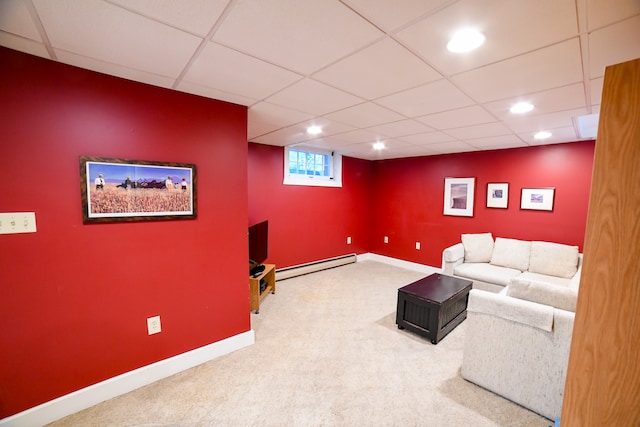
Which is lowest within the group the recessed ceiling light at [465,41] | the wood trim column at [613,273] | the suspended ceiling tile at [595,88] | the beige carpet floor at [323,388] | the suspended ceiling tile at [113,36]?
the beige carpet floor at [323,388]

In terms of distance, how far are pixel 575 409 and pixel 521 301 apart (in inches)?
48.9

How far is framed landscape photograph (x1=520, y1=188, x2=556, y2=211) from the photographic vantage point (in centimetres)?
367

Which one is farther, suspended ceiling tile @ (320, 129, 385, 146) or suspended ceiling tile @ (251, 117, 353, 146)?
suspended ceiling tile @ (320, 129, 385, 146)

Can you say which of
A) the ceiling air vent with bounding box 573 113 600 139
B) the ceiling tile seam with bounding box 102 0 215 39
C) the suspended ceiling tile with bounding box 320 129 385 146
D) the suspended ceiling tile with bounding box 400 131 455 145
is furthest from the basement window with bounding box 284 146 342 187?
the ceiling air vent with bounding box 573 113 600 139

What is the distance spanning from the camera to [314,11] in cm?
110

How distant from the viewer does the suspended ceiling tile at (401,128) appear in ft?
9.09

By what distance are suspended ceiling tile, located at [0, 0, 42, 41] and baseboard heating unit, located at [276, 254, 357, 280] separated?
3.63 meters

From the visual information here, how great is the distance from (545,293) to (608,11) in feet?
5.39

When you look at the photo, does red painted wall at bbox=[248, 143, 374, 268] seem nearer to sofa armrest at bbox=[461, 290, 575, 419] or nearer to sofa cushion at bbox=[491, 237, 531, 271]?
sofa cushion at bbox=[491, 237, 531, 271]

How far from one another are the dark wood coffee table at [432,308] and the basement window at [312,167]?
2598 millimetres

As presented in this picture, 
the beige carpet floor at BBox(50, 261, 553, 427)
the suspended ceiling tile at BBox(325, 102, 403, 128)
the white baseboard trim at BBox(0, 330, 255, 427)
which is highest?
the suspended ceiling tile at BBox(325, 102, 403, 128)

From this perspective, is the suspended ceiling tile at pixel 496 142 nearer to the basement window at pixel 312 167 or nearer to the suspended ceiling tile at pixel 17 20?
the basement window at pixel 312 167

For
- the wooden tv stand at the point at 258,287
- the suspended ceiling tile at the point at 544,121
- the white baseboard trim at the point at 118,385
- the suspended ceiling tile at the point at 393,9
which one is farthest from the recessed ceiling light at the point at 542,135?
the white baseboard trim at the point at 118,385

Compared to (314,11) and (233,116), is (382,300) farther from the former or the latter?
(314,11)
